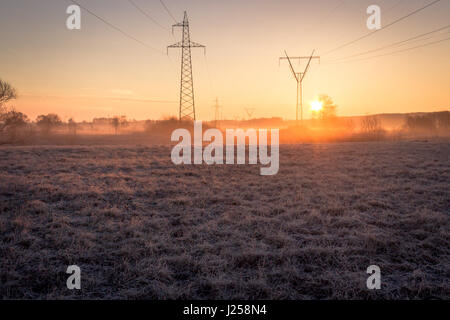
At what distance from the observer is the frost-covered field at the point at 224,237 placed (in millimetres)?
3992

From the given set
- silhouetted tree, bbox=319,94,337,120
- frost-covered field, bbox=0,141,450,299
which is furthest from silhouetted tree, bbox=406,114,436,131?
frost-covered field, bbox=0,141,450,299

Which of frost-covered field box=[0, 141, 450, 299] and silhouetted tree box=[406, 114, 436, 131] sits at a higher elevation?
silhouetted tree box=[406, 114, 436, 131]

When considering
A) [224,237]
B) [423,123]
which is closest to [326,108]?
[423,123]

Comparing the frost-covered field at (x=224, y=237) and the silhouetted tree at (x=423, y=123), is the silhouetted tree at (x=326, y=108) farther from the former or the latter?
the frost-covered field at (x=224, y=237)

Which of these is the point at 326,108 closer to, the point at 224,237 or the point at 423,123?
the point at 423,123

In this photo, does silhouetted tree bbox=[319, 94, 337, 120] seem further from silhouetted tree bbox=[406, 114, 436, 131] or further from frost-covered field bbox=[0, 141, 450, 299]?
frost-covered field bbox=[0, 141, 450, 299]

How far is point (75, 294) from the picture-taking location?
382cm

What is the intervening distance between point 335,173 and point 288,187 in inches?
165

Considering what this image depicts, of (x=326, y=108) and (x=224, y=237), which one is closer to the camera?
(x=224, y=237)

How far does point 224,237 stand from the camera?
5.87m

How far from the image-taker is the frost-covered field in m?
3.99

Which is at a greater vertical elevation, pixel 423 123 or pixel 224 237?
→ pixel 423 123

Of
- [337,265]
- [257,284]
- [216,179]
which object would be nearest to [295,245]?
[337,265]

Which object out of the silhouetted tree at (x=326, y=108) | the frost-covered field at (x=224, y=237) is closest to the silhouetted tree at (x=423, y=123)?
the silhouetted tree at (x=326, y=108)
